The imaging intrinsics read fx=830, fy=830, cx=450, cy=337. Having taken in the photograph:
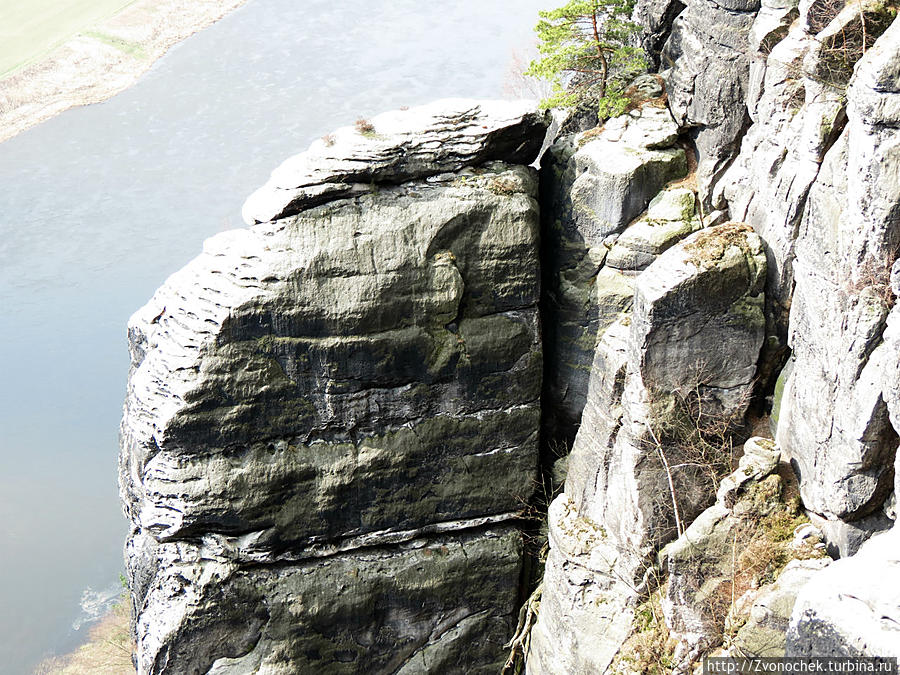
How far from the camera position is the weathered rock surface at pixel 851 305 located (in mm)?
11500

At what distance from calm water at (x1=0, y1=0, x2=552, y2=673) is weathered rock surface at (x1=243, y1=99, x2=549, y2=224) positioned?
19.0 meters

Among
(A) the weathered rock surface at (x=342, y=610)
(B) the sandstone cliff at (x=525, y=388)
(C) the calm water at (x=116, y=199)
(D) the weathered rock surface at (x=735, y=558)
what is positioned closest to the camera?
(D) the weathered rock surface at (x=735, y=558)

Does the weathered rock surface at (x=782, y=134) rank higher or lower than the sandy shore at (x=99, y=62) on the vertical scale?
lower

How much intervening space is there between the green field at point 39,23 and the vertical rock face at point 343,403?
1042 inches

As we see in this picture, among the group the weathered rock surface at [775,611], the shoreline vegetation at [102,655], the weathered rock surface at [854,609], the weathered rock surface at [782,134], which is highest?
the weathered rock surface at [782,134]

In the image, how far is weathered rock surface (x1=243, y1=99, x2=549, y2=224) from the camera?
668 inches

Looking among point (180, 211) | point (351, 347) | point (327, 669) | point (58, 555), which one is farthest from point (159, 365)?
point (180, 211)

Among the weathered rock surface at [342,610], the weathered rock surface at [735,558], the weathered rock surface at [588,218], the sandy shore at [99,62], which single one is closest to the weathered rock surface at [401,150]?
the weathered rock surface at [588,218]

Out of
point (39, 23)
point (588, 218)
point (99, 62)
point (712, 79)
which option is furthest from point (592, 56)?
point (39, 23)

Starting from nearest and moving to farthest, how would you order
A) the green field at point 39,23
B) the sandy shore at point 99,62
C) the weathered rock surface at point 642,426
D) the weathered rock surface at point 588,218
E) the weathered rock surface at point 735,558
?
1. the weathered rock surface at point 735,558
2. the weathered rock surface at point 642,426
3. the weathered rock surface at point 588,218
4. the sandy shore at point 99,62
5. the green field at point 39,23

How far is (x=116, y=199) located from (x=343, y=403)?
77.6ft

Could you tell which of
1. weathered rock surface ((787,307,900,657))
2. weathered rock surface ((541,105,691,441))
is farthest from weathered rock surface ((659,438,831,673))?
weathered rock surface ((541,105,691,441))

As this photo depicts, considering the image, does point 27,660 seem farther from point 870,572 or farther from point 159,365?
point 870,572

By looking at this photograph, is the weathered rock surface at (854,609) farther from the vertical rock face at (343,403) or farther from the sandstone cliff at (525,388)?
the vertical rock face at (343,403)
